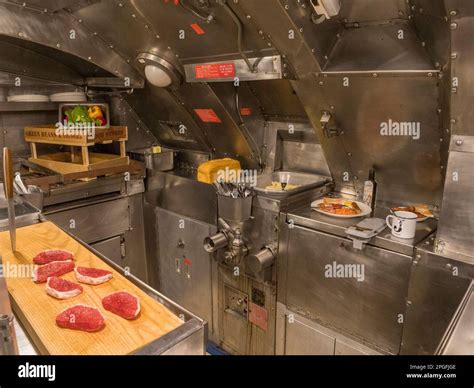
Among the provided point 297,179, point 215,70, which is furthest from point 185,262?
point 215,70

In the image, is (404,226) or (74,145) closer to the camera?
(404,226)

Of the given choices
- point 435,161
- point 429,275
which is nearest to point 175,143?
point 435,161

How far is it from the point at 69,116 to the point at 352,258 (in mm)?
2165

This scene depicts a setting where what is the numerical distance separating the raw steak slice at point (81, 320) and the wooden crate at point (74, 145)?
6.06ft

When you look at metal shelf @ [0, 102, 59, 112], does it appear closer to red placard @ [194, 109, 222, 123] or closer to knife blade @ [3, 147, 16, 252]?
red placard @ [194, 109, 222, 123]

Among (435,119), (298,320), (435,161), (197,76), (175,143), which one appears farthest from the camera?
(175,143)

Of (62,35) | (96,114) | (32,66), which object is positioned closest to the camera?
(62,35)

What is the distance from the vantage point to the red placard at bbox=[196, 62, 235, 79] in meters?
2.14

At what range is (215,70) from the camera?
2.21 metres

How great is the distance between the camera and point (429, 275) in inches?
62.4

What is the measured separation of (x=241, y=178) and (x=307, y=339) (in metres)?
1.10
